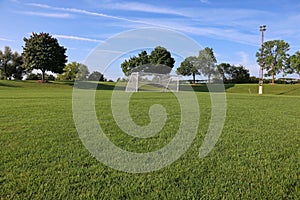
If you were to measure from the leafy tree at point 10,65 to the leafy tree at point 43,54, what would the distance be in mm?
14064

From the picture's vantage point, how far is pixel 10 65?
52.7 metres

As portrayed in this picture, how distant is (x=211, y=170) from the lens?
2971 millimetres

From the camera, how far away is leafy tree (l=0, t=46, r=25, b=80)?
51.8 metres

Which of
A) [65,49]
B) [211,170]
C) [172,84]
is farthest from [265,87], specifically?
[211,170]

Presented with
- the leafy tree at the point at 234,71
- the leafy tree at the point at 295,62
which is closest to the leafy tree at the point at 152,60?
the leafy tree at the point at 295,62

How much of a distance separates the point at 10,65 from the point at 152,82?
123ft

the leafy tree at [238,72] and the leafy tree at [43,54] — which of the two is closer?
the leafy tree at [43,54]

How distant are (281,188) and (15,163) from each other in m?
2.97

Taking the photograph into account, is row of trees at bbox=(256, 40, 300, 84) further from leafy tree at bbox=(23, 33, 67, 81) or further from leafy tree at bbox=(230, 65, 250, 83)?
leafy tree at bbox=(23, 33, 67, 81)

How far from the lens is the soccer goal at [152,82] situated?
2838 cm

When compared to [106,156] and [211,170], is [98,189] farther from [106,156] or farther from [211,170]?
[211,170]

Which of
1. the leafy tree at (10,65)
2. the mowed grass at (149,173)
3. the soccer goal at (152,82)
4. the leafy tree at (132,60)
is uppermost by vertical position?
the leafy tree at (10,65)

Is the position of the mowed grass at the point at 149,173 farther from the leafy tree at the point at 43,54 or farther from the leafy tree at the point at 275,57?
the leafy tree at the point at 275,57

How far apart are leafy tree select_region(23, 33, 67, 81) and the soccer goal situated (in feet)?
54.2
